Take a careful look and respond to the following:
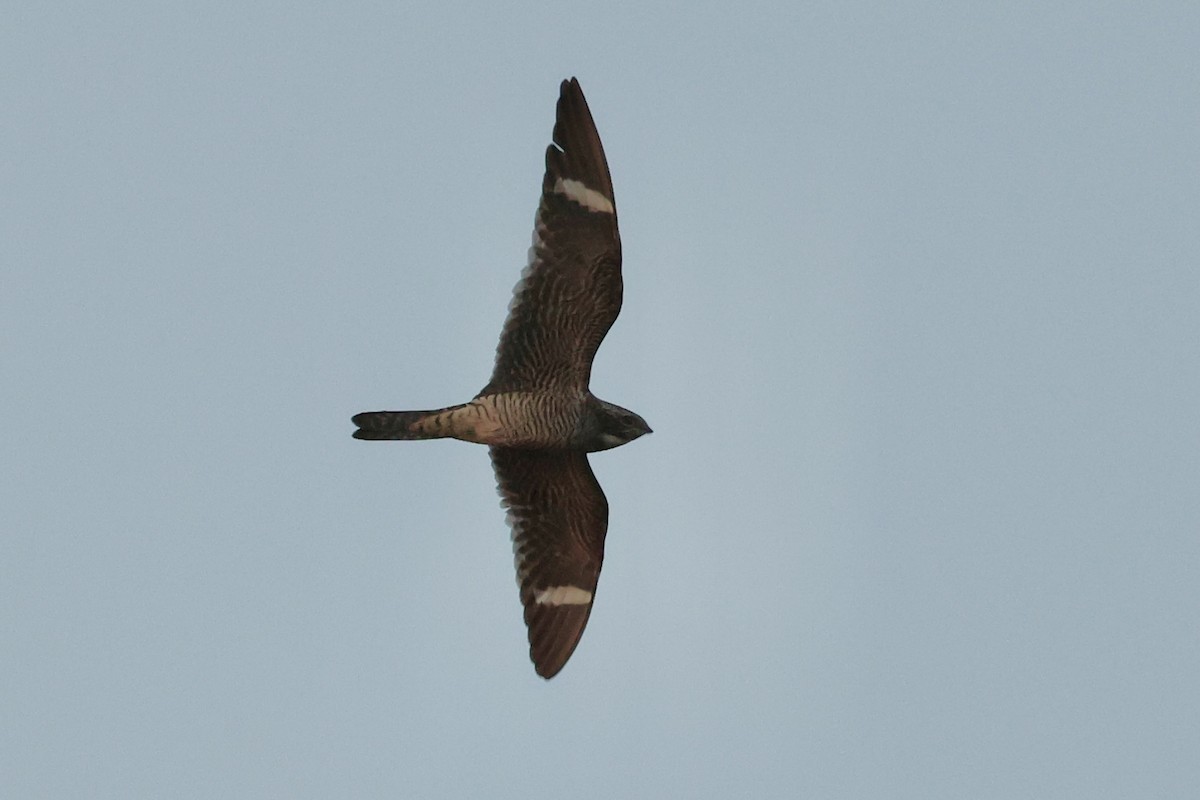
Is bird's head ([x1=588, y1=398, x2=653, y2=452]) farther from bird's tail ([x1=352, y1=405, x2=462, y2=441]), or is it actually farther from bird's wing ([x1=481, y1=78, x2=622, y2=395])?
bird's tail ([x1=352, y1=405, x2=462, y2=441])

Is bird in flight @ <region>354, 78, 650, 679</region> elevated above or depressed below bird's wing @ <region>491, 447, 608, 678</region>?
above

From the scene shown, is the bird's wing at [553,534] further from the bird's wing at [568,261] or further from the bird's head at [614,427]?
the bird's wing at [568,261]

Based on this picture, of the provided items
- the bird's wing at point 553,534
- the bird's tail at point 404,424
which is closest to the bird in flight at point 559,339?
the bird's tail at point 404,424

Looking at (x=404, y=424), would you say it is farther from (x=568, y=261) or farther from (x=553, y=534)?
(x=553, y=534)

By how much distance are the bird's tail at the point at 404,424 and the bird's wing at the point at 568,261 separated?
0.43 metres

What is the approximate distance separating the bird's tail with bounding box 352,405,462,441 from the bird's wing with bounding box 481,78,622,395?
428 mm

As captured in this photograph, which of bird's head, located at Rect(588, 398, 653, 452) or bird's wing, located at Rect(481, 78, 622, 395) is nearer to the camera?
bird's wing, located at Rect(481, 78, 622, 395)

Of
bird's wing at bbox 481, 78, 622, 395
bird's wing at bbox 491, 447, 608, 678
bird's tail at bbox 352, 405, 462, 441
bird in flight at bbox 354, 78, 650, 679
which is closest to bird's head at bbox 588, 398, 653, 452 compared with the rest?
bird in flight at bbox 354, 78, 650, 679

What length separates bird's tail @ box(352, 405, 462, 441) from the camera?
39.2ft

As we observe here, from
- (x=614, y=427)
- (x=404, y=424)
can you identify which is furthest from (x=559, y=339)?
(x=404, y=424)

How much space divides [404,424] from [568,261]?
1.62m

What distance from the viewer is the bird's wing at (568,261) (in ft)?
40.1

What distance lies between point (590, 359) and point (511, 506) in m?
1.40

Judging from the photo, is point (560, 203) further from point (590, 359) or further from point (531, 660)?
point (531, 660)
